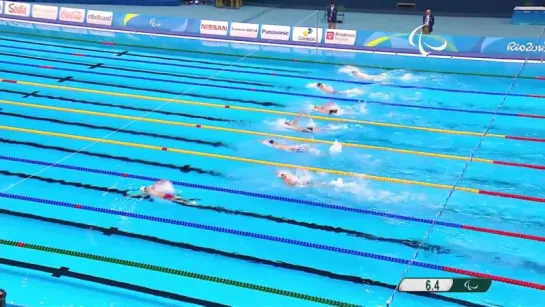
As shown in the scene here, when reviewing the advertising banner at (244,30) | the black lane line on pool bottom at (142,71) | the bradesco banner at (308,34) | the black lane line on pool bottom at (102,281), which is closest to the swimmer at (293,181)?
the black lane line on pool bottom at (102,281)

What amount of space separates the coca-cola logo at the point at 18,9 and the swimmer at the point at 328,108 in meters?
11.9

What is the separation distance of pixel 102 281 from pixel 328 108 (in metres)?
5.98

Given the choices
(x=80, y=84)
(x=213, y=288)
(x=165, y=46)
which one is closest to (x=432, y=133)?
(x=213, y=288)

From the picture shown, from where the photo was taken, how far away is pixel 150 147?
9148 millimetres

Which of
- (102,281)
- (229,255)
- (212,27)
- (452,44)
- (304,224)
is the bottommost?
(102,281)

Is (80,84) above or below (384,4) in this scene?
below

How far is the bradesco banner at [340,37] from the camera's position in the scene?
15.5m

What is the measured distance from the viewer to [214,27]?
16.6 meters

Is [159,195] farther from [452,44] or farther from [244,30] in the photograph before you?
[452,44]

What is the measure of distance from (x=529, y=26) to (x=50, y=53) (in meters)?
13.1

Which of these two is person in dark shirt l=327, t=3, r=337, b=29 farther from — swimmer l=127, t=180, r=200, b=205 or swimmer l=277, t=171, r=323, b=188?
swimmer l=127, t=180, r=200, b=205

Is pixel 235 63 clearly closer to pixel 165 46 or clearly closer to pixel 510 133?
pixel 165 46

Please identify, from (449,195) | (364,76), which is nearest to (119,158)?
(449,195)

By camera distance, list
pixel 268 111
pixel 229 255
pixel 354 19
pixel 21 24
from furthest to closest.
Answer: pixel 354 19 < pixel 21 24 < pixel 268 111 < pixel 229 255
